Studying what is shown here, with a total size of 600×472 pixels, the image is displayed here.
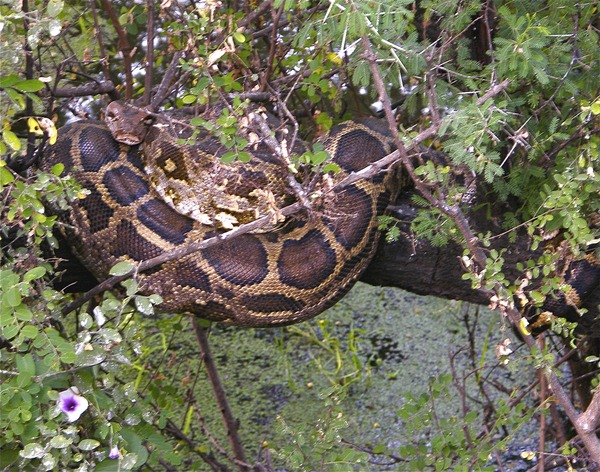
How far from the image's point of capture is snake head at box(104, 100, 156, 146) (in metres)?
3.26

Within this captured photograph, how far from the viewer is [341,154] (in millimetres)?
3324

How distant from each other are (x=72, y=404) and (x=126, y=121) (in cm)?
133

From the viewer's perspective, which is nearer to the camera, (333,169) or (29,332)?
(29,332)

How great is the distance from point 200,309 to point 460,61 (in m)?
1.33

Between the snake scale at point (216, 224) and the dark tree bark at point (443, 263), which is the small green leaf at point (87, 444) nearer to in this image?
the snake scale at point (216, 224)

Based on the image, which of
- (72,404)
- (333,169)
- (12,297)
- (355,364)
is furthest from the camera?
(355,364)

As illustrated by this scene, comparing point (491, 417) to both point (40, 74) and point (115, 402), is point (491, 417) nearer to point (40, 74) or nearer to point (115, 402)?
point (115, 402)

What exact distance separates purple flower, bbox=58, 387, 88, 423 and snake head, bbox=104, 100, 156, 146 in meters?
1.28

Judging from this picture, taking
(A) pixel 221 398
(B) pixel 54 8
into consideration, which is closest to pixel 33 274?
(B) pixel 54 8

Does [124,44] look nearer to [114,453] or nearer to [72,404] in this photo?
[72,404]

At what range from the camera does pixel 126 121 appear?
3.28 m

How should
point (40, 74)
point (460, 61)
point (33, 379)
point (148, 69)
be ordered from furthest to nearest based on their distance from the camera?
point (148, 69), point (40, 74), point (460, 61), point (33, 379)

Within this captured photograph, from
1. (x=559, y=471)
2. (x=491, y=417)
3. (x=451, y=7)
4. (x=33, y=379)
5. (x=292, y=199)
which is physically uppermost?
(x=451, y=7)

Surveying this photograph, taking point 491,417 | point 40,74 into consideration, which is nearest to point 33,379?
point 40,74
